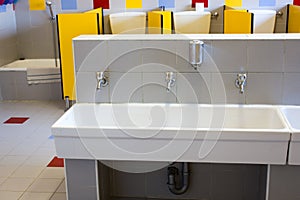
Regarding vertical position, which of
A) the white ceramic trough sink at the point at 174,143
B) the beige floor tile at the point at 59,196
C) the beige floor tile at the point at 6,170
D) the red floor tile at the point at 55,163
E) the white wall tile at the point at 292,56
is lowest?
the beige floor tile at the point at 59,196

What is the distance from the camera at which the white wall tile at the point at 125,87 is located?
Answer: 247 cm

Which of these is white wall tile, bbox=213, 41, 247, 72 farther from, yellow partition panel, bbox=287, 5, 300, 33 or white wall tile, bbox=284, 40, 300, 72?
yellow partition panel, bbox=287, 5, 300, 33

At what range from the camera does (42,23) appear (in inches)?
221

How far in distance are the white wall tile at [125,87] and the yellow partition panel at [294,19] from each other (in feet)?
8.83

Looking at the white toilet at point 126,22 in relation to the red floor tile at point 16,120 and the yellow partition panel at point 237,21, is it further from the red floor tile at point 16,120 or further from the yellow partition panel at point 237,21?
the red floor tile at point 16,120

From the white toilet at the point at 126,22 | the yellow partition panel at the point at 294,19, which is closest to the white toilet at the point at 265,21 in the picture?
the yellow partition panel at the point at 294,19

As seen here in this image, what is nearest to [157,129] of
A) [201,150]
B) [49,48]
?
[201,150]

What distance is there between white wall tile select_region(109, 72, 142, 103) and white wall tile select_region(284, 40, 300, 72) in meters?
0.84

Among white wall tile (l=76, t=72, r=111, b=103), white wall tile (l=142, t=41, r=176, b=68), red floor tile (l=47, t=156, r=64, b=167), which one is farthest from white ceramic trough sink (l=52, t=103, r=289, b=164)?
red floor tile (l=47, t=156, r=64, b=167)

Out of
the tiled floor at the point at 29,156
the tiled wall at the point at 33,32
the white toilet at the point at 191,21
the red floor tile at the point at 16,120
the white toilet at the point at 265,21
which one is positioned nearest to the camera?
the tiled floor at the point at 29,156

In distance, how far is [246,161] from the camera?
82.5 inches

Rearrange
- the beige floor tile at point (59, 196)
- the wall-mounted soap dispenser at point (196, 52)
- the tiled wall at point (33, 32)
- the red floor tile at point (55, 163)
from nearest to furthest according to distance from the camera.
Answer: the wall-mounted soap dispenser at point (196, 52), the beige floor tile at point (59, 196), the red floor tile at point (55, 163), the tiled wall at point (33, 32)

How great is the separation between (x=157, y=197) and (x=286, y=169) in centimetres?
83

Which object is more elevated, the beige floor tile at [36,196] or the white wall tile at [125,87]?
the white wall tile at [125,87]
